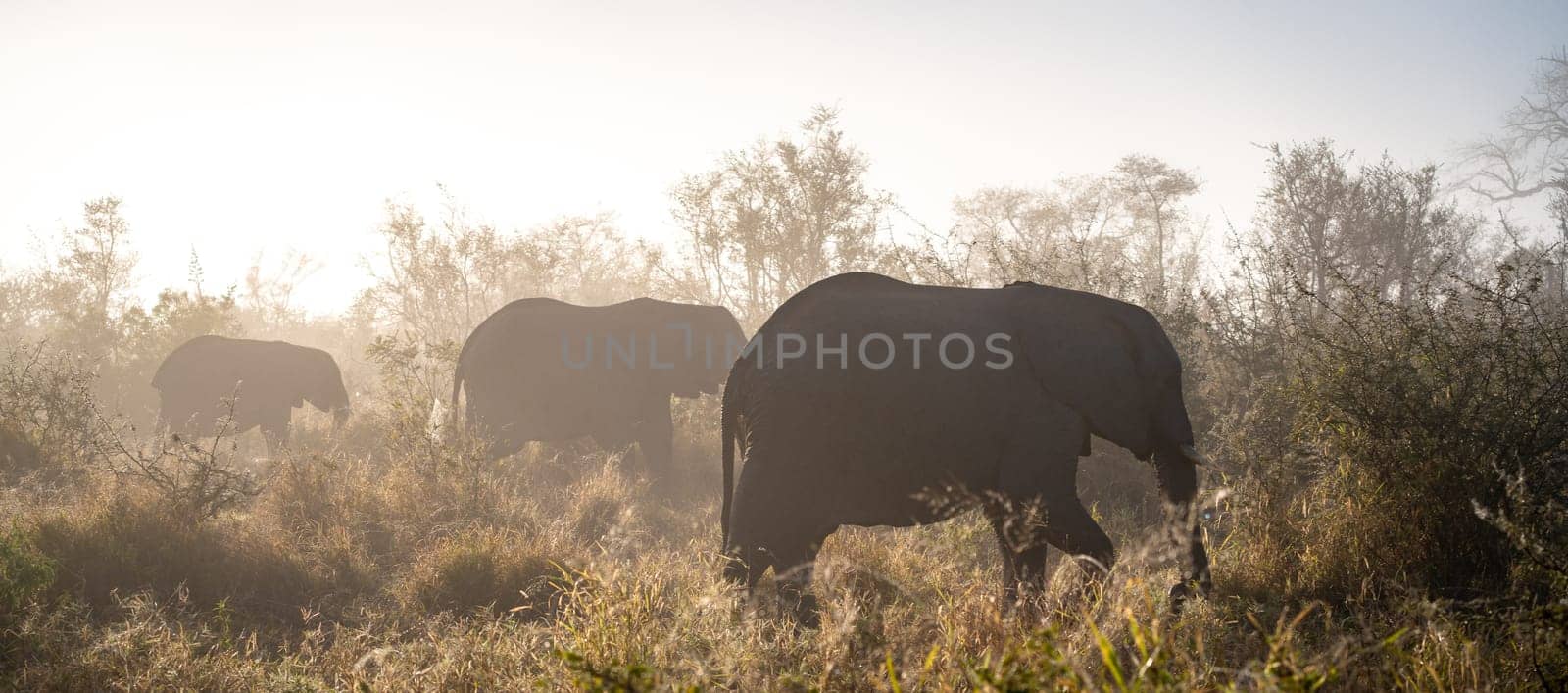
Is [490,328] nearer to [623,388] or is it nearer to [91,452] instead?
[623,388]

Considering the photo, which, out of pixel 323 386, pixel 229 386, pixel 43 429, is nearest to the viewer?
pixel 43 429

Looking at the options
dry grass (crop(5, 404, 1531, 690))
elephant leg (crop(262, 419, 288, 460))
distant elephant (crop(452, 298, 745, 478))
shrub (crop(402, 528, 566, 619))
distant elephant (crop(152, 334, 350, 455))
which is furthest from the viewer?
distant elephant (crop(152, 334, 350, 455))

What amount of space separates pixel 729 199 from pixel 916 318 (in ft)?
63.4

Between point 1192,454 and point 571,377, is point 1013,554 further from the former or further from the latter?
point 571,377

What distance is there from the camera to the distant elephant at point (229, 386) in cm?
1497

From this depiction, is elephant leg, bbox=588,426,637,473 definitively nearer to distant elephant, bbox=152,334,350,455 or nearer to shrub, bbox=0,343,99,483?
shrub, bbox=0,343,99,483

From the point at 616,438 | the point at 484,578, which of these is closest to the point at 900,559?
the point at 484,578

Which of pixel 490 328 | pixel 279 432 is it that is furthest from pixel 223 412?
pixel 490 328

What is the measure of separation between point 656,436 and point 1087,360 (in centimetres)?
775

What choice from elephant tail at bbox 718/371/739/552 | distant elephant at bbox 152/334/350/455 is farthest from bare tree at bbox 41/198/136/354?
elephant tail at bbox 718/371/739/552

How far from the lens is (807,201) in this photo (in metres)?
23.4

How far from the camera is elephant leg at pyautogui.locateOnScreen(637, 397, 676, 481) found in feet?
38.0

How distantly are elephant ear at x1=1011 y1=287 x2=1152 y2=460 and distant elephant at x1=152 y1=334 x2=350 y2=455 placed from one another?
14.2 m

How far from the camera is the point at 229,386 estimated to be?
49.2ft
